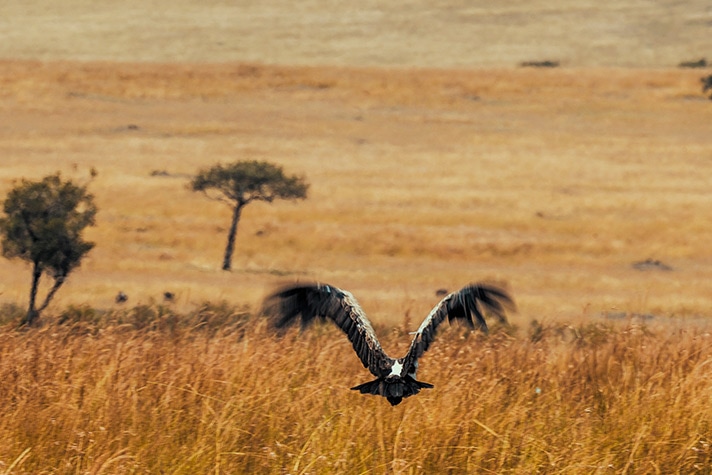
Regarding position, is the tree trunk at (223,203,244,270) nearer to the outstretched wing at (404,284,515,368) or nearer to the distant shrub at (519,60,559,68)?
the outstretched wing at (404,284,515,368)

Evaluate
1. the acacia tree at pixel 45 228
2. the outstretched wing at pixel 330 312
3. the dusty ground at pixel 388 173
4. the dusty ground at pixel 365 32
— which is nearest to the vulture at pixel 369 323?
the outstretched wing at pixel 330 312

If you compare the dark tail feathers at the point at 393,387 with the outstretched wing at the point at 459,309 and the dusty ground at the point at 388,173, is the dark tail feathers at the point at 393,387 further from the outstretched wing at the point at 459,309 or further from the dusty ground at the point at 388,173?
the dusty ground at the point at 388,173

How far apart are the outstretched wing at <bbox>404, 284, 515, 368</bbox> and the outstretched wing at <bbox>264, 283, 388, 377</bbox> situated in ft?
0.85

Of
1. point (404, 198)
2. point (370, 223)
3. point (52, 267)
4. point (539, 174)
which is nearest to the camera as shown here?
point (52, 267)

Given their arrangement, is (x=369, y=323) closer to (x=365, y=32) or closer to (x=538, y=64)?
(x=538, y=64)

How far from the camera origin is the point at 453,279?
40906 millimetres

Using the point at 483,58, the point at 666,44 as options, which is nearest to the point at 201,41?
the point at 483,58

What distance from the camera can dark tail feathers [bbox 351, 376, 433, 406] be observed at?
22.0ft

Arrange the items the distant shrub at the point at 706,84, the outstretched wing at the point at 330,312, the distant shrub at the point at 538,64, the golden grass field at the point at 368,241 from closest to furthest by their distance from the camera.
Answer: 1. the golden grass field at the point at 368,241
2. the outstretched wing at the point at 330,312
3. the distant shrub at the point at 706,84
4. the distant shrub at the point at 538,64

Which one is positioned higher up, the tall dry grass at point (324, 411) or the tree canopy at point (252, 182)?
the tree canopy at point (252, 182)

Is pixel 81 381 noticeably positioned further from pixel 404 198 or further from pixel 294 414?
pixel 404 198

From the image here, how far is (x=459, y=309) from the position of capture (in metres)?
7.20

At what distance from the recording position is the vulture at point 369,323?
6.75 meters

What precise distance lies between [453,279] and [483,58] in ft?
319
